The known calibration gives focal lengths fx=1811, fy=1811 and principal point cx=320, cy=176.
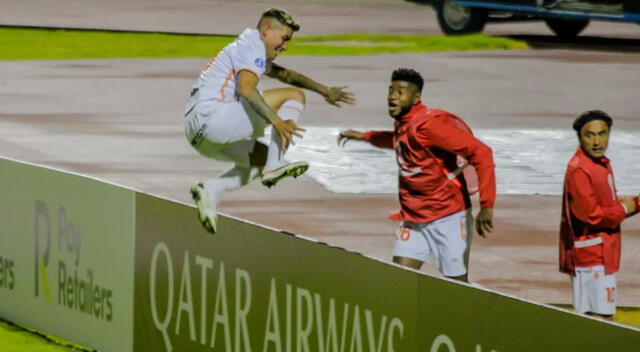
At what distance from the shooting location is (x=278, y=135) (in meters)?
9.98

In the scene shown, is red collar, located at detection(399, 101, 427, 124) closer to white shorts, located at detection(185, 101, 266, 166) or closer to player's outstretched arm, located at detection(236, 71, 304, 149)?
player's outstretched arm, located at detection(236, 71, 304, 149)

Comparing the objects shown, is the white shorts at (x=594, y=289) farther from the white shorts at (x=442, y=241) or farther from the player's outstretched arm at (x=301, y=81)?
the player's outstretched arm at (x=301, y=81)

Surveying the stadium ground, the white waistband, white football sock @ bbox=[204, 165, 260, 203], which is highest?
white football sock @ bbox=[204, 165, 260, 203]

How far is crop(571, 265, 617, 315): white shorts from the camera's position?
9.52 metres

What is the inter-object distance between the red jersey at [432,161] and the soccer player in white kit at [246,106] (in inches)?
16.3

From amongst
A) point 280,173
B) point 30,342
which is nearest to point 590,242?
point 280,173

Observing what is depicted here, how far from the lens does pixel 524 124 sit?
23828mm

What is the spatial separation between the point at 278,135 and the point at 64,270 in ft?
7.25

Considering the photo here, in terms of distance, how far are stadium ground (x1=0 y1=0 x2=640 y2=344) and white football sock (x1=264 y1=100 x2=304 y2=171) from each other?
138 inches

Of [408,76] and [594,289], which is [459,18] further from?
[594,289]

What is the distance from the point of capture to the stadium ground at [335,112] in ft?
51.3

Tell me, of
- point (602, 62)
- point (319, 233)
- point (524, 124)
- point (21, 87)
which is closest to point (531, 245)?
point (319, 233)

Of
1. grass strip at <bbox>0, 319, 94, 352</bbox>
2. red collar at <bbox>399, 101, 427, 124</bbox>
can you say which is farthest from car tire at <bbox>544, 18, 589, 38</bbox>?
red collar at <bbox>399, 101, 427, 124</bbox>

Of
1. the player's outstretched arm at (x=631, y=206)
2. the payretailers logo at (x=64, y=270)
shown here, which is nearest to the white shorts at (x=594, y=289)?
the player's outstretched arm at (x=631, y=206)
